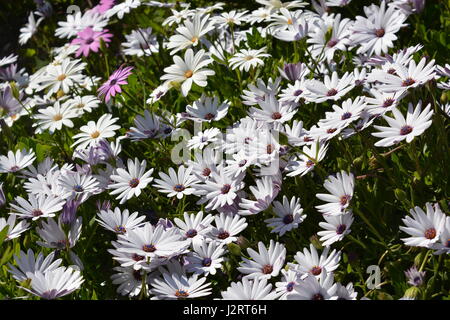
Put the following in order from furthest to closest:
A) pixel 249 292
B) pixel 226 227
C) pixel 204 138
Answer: pixel 204 138 → pixel 226 227 → pixel 249 292

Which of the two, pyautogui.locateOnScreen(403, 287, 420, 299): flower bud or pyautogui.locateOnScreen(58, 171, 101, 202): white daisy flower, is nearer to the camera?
pyautogui.locateOnScreen(403, 287, 420, 299): flower bud

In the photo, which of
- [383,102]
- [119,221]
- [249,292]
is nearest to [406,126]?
[383,102]

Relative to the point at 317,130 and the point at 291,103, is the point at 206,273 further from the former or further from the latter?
the point at 291,103

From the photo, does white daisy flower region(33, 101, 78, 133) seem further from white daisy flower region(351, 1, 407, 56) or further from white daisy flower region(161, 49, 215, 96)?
white daisy flower region(351, 1, 407, 56)

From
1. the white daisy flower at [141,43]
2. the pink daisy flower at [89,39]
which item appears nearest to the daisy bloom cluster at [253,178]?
the pink daisy flower at [89,39]

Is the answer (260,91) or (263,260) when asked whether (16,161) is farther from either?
(263,260)

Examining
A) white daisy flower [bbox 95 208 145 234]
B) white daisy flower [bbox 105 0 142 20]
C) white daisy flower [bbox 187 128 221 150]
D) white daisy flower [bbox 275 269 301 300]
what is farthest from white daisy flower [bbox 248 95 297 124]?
white daisy flower [bbox 105 0 142 20]

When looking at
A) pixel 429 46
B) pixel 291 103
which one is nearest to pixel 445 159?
pixel 291 103
